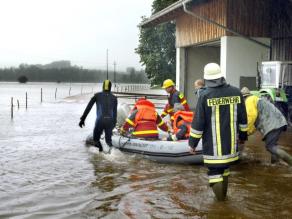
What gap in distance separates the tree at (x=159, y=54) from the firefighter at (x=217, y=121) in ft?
107

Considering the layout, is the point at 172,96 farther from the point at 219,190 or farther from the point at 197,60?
the point at 197,60

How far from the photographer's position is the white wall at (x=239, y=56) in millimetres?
18391

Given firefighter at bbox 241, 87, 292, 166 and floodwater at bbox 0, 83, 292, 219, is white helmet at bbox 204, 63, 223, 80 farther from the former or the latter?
firefighter at bbox 241, 87, 292, 166

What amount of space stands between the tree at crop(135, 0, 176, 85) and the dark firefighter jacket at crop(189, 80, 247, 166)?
1292 inches

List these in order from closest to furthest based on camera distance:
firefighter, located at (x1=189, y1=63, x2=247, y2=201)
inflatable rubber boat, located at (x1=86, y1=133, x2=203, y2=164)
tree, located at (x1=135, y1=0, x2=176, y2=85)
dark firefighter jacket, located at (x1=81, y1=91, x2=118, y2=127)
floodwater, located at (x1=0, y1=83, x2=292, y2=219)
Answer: firefighter, located at (x1=189, y1=63, x2=247, y2=201)
floodwater, located at (x1=0, y1=83, x2=292, y2=219)
inflatable rubber boat, located at (x1=86, y1=133, x2=203, y2=164)
dark firefighter jacket, located at (x1=81, y1=91, x2=118, y2=127)
tree, located at (x1=135, y1=0, x2=176, y2=85)

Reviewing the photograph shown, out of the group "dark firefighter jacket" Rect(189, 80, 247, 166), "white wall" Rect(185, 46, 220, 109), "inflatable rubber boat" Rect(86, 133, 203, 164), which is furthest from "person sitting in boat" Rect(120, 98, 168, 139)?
"white wall" Rect(185, 46, 220, 109)

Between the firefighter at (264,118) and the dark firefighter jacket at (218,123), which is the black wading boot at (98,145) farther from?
the dark firefighter jacket at (218,123)

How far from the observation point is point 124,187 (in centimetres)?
802

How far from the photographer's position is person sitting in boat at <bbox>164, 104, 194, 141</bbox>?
10.1 metres

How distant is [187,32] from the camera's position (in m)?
23.6

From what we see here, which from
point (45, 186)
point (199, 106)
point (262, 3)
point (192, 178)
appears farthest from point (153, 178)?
point (262, 3)

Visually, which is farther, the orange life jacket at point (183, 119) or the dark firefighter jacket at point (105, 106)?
the dark firefighter jacket at point (105, 106)

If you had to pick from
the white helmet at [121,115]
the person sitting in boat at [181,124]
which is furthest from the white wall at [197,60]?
the person sitting in boat at [181,124]

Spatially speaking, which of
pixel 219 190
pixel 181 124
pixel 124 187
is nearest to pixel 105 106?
pixel 181 124
